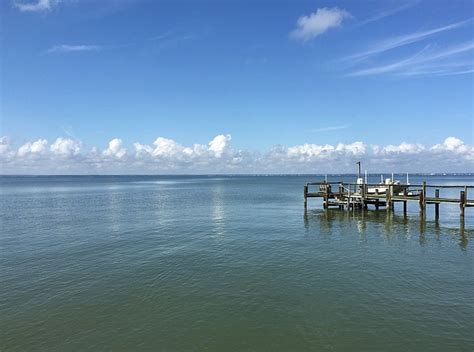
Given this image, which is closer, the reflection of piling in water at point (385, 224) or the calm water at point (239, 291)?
the calm water at point (239, 291)

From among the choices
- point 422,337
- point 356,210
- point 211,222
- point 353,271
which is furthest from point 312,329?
point 356,210

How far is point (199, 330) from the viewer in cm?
1284

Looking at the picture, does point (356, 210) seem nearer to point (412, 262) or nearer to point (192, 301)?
point (412, 262)

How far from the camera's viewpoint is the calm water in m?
12.2

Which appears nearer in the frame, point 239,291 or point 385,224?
point 239,291

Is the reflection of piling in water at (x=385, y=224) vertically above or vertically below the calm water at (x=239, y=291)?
below

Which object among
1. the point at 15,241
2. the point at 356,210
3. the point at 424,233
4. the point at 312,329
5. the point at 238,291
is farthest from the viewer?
the point at 356,210

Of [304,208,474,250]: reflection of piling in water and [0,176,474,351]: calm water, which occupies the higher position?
[0,176,474,351]: calm water

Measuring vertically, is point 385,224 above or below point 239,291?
below

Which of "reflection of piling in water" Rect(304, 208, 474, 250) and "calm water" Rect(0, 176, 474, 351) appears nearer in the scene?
"calm water" Rect(0, 176, 474, 351)

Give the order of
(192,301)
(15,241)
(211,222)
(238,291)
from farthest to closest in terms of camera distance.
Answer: (211,222), (15,241), (238,291), (192,301)

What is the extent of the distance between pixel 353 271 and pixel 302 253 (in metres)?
5.00

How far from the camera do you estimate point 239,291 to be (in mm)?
16594

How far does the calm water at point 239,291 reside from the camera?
40.2 ft
